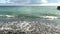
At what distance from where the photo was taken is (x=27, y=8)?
28.0ft

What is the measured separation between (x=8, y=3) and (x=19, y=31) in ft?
17.1

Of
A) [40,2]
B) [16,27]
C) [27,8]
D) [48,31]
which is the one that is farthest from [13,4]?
[48,31]

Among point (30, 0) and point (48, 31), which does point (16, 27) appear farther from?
point (30, 0)

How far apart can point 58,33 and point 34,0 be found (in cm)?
559

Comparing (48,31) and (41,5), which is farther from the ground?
(48,31)

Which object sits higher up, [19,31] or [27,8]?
[19,31]

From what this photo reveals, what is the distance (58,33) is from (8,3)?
224 inches

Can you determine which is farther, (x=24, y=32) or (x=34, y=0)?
(x=34, y=0)

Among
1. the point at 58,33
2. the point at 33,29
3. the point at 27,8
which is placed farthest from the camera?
the point at 27,8

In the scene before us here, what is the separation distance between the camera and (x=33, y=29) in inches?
154

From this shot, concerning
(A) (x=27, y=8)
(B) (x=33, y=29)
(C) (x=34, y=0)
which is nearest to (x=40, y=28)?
(B) (x=33, y=29)

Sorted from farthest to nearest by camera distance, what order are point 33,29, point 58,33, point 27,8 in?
point 27,8 → point 33,29 → point 58,33

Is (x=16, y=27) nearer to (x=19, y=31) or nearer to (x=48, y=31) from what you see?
(x=19, y=31)

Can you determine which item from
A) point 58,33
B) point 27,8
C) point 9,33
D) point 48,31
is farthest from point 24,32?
point 27,8
